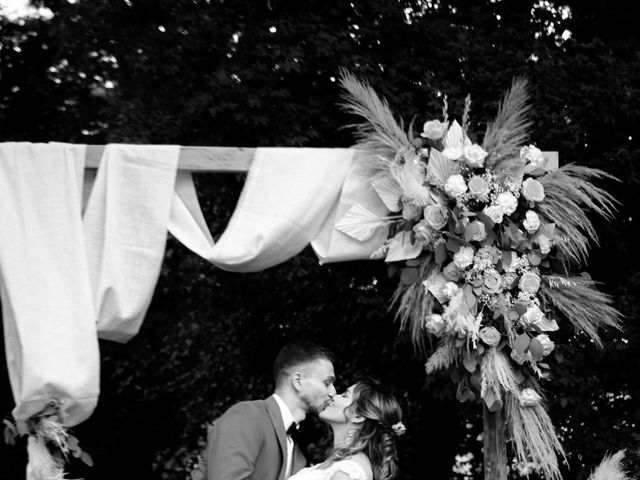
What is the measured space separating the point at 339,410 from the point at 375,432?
0.23 metres

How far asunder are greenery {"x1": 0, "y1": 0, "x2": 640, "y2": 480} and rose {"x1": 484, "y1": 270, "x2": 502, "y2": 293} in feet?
5.59

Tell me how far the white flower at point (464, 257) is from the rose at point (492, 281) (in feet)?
0.33

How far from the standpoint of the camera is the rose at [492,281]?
168 inches

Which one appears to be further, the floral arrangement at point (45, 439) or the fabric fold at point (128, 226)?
the fabric fold at point (128, 226)

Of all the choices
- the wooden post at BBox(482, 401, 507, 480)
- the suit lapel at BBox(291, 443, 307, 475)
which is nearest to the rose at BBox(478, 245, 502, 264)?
the wooden post at BBox(482, 401, 507, 480)

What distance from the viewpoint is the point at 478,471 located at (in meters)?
8.29

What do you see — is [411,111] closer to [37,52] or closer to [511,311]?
[511,311]

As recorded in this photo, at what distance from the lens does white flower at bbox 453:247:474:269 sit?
14.0 feet

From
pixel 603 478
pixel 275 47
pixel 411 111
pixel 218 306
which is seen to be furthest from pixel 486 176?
pixel 218 306

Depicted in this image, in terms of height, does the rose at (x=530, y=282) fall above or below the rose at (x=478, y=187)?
below

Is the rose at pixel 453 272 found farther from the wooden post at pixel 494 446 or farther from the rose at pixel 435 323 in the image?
the wooden post at pixel 494 446

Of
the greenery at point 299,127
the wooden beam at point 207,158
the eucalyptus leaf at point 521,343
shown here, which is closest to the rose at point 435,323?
the eucalyptus leaf at point 521,343

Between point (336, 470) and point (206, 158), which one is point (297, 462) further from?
point (206, 158)

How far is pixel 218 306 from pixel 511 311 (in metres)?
4.41
